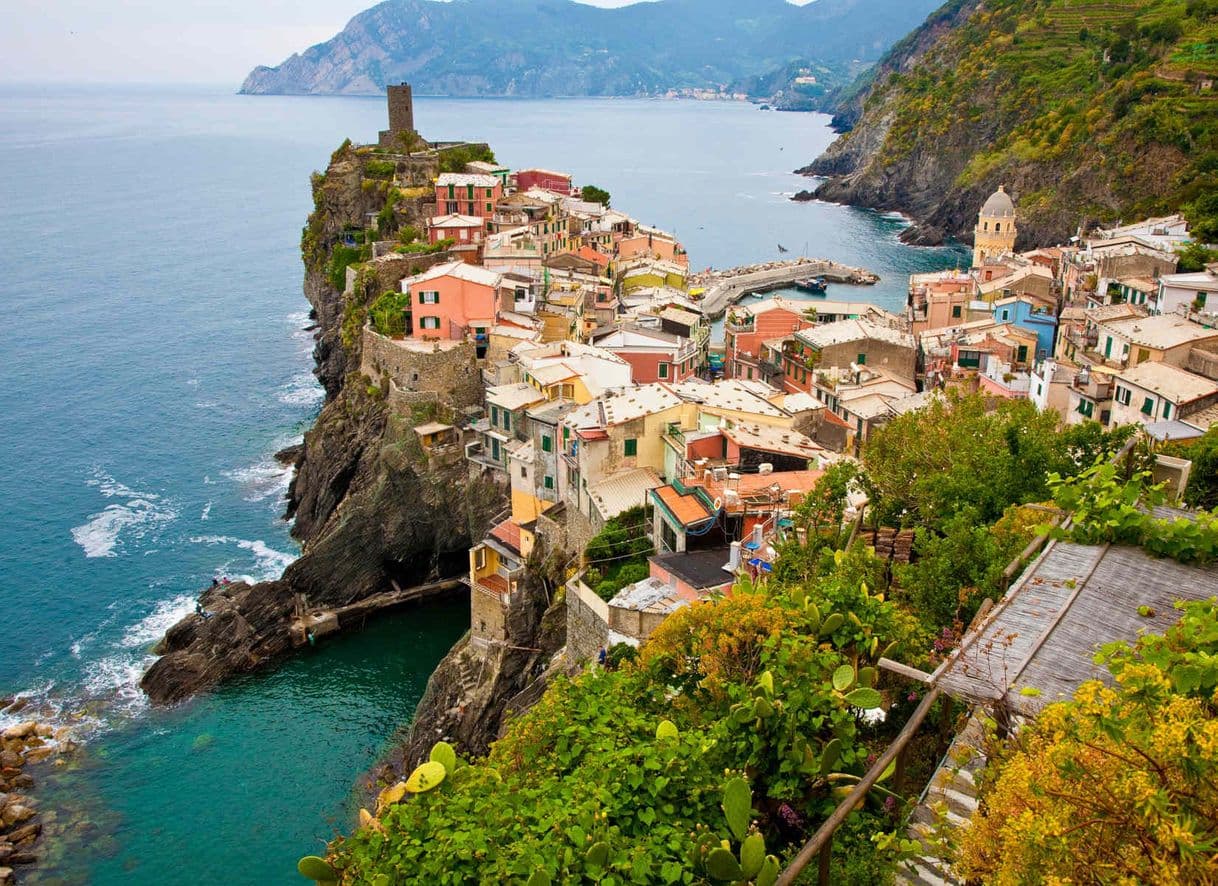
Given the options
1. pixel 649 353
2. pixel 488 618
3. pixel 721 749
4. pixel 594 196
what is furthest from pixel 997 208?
pixel 721 749

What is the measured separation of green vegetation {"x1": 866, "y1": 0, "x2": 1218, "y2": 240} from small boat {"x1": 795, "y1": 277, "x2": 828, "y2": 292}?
2215 cm

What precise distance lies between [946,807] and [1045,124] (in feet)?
362

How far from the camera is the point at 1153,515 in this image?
13578mm

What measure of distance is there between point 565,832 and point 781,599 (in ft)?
17.4

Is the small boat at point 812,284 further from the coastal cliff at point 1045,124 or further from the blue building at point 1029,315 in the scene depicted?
the blue building at point 1029,315

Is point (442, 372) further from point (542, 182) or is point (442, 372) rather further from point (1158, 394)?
point (542, 182)

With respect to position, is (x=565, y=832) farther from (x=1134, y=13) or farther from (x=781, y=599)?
(x=1134, y=13)

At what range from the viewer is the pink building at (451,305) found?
4647 cm

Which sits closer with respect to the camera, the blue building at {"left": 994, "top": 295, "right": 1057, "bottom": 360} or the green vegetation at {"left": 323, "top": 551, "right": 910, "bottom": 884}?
the green vegetation at {"left": 323, "top": 551, "right": 910, "bottom": 884}

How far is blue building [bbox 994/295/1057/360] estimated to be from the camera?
48875mm

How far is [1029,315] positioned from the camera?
4934 cm

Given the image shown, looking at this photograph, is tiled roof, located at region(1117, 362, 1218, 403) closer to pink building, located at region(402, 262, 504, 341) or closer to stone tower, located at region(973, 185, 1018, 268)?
pink building, located at region(402, 262, 504, 341)

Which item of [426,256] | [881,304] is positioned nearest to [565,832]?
[426,256]

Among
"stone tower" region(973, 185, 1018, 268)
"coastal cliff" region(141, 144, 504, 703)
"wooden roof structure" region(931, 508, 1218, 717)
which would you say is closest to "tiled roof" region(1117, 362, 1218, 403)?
"wooden roof structure" region(931, 508, 1218, 717)
